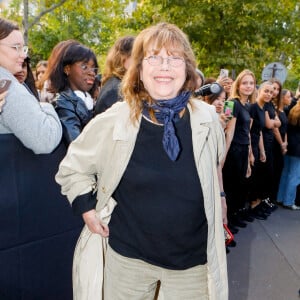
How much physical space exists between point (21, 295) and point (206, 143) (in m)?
1.33

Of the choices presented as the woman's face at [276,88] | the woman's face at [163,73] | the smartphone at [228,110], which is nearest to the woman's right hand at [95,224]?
the woman's face at [163,73]

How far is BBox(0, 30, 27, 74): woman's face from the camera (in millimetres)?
1974

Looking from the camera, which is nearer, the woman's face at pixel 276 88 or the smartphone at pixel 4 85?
the smartphone at pixel 4 85

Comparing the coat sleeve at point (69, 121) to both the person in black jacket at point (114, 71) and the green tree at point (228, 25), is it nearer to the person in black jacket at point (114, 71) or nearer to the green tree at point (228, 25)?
the person in black jacket at point (114, 71)

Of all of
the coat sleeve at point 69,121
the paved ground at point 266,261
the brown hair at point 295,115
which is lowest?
the paved ground at point 266,261

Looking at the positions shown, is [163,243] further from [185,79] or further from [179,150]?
[185,79]

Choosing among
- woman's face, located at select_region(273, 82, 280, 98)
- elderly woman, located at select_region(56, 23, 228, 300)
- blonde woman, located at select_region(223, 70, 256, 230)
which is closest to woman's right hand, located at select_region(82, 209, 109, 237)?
elderly woman, located at select_region(56, 23, 228, 300)

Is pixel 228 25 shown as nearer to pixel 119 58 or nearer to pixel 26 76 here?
pixel 119 58

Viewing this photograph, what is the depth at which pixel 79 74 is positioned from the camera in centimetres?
267

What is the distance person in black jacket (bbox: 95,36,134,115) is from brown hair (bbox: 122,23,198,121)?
0.89 m

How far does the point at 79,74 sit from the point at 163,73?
3.94 feet

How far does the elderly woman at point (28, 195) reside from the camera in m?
1.75

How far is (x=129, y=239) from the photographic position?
1722 millimetres

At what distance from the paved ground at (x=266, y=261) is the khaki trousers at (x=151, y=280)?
1.59 meters
